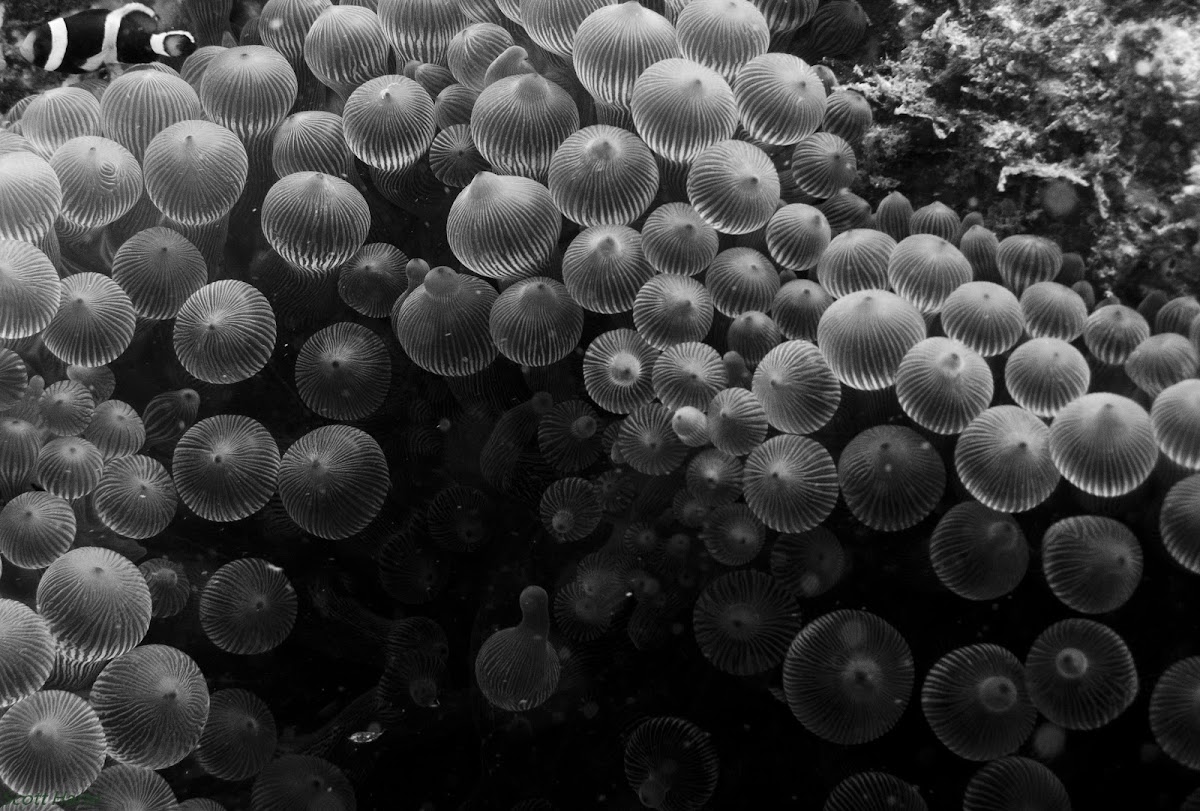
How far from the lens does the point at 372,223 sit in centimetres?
166

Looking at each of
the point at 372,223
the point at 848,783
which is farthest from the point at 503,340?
the point at 848,783

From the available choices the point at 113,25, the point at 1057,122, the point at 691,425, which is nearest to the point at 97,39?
the point at 113,25

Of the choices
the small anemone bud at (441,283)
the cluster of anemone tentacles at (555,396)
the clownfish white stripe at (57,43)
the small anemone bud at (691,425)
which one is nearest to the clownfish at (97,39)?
the clownfish white stripe at (57,43)

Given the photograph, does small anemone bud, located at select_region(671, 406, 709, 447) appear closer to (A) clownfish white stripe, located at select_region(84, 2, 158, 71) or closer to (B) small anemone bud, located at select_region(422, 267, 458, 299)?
(B) small anemone bud, located at select_region(422, 267, 458, 299)

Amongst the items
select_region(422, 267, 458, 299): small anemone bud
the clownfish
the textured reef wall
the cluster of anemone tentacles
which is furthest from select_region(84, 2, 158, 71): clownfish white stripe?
the textured reef wall

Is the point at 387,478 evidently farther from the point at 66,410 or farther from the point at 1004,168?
the point at 1004,168

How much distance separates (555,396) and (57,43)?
167 centimetres

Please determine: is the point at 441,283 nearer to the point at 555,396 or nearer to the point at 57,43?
the point at 555,396

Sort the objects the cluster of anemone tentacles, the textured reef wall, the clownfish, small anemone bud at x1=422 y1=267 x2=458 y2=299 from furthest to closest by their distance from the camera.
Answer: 1. the clownfish
2. the textured reef wall
3. small anemone bud at x1=422 y1=267 x2=458 y2=299
4. the cluster of anemone tentacles

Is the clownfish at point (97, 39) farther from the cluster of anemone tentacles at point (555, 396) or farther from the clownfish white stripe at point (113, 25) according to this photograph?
the cluster of anemone tentacles at point (555, 396)

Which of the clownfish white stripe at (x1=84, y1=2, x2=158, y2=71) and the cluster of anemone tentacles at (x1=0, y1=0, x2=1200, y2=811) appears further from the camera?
the clownfish white stripe at (x1=84, y1=2, x2=158, y2=71)

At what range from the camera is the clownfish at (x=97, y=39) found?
6.90 feet

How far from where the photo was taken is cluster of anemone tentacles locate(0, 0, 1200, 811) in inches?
46.6

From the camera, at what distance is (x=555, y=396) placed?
149cm
